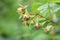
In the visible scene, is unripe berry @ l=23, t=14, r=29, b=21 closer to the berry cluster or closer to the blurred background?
the berry cluster

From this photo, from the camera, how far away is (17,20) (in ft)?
12.6

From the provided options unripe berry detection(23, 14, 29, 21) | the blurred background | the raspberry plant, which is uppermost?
the blurred background

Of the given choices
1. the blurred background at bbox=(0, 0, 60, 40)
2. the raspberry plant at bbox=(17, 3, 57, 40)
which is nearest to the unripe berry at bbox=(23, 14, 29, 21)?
the raspberry plant at bbox=(17, 3, 57, 40)

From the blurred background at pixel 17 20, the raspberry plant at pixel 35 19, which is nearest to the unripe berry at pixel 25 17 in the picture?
the raspberry plant at pixel 35 19

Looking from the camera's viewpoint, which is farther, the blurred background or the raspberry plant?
the blurred background

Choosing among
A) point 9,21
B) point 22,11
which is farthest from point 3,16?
point 22,11

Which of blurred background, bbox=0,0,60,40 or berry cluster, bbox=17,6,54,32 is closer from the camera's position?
berry cluster, bbox=17,6,54,32

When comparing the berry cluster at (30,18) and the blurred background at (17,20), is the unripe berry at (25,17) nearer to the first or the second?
the berry cluster at (30,18)

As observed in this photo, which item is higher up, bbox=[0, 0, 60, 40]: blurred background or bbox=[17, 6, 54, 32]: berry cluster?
bbox=[0, 0, 60, 40]: blurred background

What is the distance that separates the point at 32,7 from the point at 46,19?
26 cm

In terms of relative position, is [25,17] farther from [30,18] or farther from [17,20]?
[17,20]

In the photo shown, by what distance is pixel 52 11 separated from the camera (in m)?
2.04

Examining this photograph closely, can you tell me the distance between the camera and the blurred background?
2017mm

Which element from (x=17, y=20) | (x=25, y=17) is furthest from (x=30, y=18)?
(x=17, y=20)
